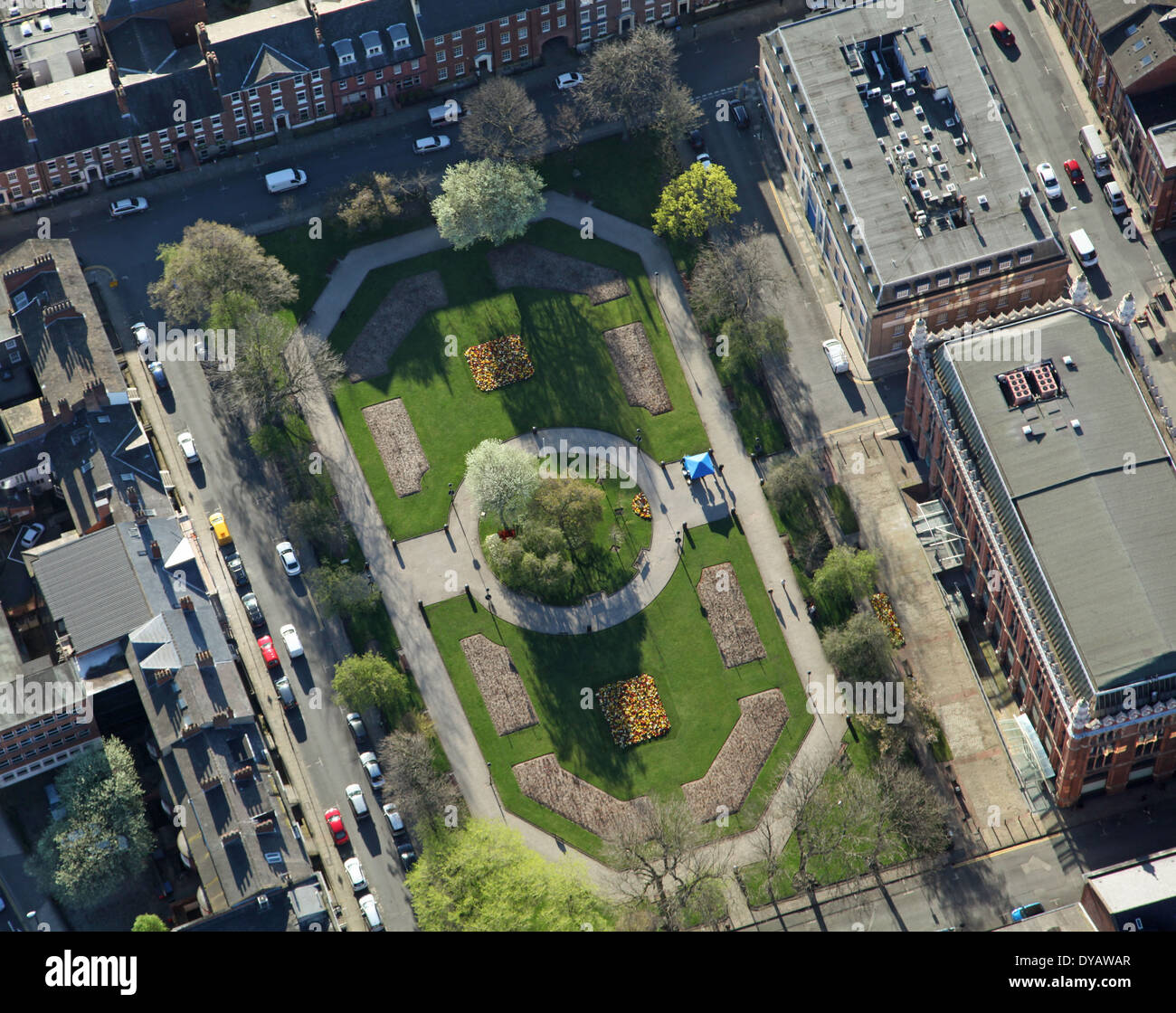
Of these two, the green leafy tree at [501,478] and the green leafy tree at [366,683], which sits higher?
the green leafy tree at [501,478]

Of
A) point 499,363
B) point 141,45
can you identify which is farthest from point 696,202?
point 141,45

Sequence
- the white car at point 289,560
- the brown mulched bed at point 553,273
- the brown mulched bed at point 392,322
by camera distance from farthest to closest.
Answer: the brown mulched bed at point 553,273 < the brown mulched bed at point 392,322 < the white car at point 289,560

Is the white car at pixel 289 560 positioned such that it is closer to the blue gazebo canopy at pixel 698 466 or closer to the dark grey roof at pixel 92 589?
the dark grey roof at pixel 92 589

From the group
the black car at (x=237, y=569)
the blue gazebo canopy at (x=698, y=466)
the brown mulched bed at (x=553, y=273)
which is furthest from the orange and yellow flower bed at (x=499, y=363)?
the black car at (x=237, y=569)

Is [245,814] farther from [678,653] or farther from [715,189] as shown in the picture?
[715,189]

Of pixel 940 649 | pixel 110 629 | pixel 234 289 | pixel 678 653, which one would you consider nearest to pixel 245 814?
pixel 110 629
